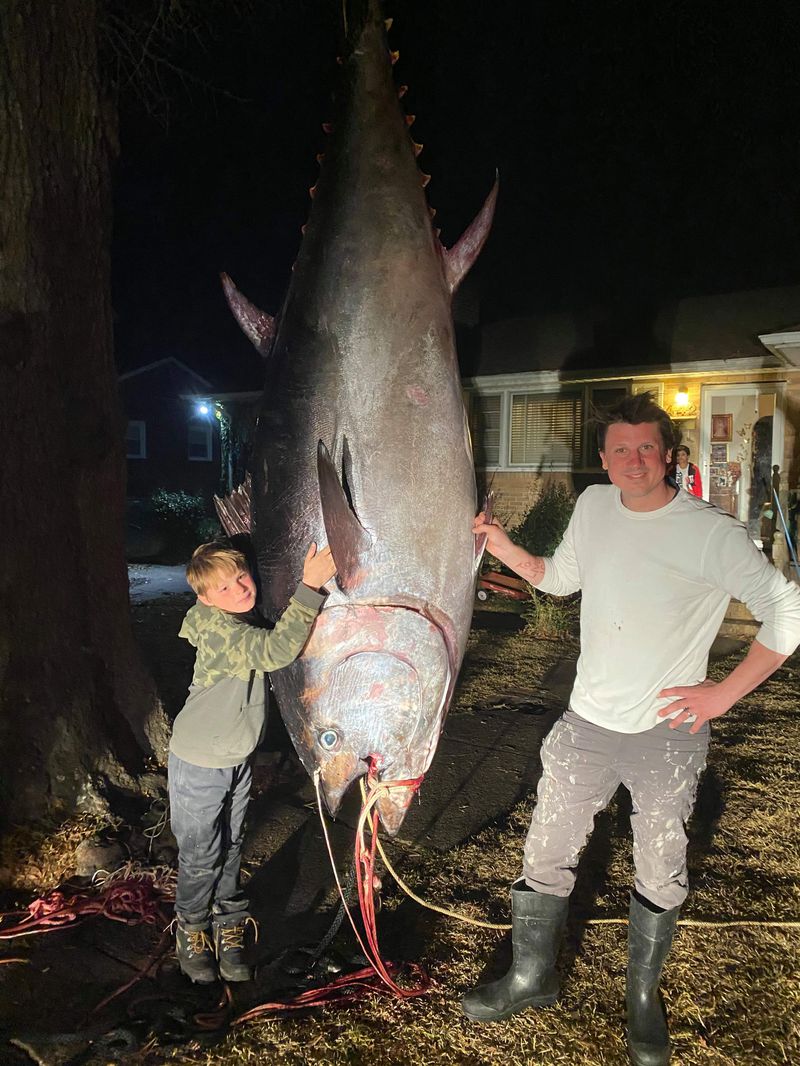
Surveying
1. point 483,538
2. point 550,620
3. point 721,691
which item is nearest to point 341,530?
point 483,538

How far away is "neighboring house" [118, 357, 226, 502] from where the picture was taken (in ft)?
67.6

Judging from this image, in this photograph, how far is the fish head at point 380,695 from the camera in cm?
189

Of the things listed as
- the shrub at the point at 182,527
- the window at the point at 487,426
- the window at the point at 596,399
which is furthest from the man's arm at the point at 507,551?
the shrub at the point at 182,527

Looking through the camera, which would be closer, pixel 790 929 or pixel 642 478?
pixel 642 478

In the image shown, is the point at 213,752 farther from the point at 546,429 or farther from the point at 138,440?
the point at 138,440

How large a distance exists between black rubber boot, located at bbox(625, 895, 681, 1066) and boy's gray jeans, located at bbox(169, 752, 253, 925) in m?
1.23

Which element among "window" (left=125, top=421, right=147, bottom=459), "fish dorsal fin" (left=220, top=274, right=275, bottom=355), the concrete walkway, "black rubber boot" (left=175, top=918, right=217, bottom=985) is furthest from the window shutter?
"black rubber boot" (left=175, top=918, right=217, bottom=985)

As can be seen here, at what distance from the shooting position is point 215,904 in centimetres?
241

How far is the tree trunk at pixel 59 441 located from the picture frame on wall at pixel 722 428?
32.1ft

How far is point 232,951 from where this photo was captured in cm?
230

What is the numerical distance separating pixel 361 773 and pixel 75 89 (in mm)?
3096

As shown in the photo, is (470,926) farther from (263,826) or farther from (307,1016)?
(263,826)

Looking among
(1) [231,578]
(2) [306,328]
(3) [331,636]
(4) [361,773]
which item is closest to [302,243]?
(2) [306,328]

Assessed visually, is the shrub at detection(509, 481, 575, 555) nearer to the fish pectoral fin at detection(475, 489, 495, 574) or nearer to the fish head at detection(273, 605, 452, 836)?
the fish pectoral fin at detection(475, 489, 495, 574)
